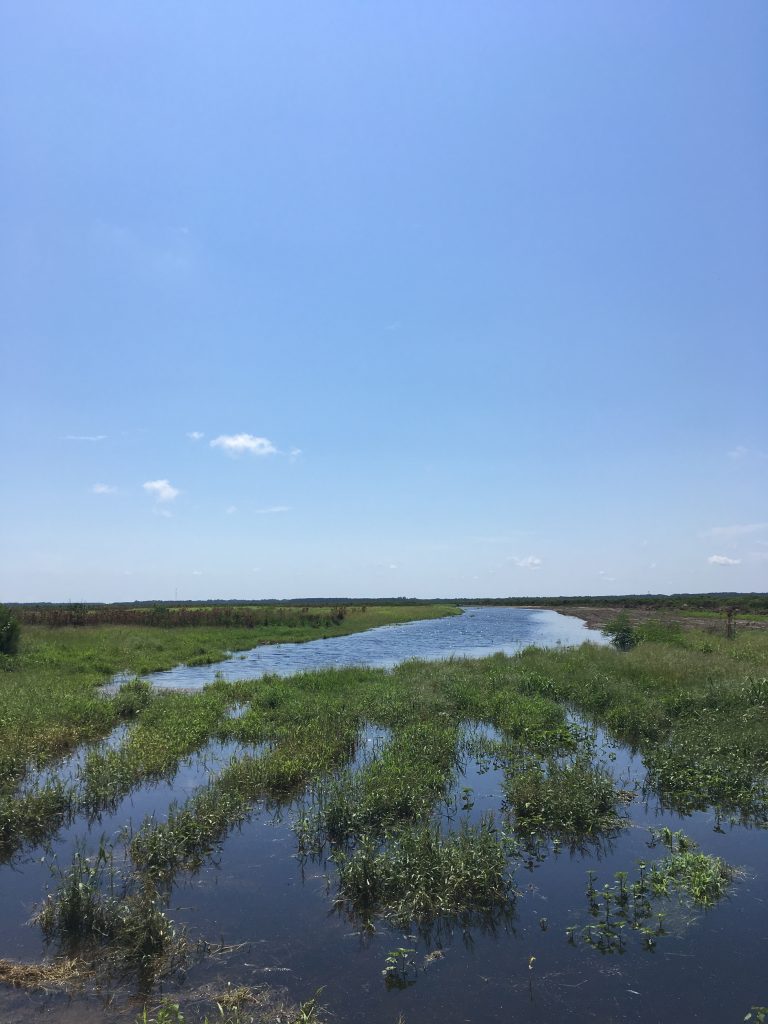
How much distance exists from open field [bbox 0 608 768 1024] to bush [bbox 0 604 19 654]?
12842 mm

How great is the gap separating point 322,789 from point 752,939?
25.4 ft

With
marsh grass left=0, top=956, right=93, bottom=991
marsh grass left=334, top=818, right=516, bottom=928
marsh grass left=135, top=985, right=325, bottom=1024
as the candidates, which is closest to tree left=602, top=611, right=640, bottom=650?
marsh grass left=334, top=818, right=516, bottom=928

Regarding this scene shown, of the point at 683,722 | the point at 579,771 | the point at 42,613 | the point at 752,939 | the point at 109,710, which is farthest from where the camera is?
the point at 42,613

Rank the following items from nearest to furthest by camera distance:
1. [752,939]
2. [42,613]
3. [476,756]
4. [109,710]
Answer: [752,939] → [476,756] → [109,710] → [42,613]

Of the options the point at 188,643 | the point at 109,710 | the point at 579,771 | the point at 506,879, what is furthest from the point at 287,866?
the point at 188,643

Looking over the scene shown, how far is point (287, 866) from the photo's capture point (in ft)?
32.2

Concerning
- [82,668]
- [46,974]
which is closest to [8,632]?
[82,668]

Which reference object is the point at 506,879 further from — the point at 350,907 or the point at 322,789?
the point at 322,789

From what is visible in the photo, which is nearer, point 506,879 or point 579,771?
point 506,879

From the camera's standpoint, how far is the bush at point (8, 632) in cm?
2991

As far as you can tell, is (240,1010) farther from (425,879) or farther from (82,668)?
(82,668)

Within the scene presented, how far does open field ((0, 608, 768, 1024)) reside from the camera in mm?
6887

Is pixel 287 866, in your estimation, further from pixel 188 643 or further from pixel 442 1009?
pixel 188 643

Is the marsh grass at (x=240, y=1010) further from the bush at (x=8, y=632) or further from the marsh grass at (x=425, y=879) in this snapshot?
the bush at (x=8, y=632)
